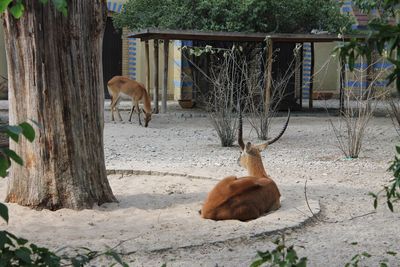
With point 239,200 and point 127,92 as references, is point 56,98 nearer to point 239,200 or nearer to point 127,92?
point 239,200

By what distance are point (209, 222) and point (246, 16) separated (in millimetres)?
12527

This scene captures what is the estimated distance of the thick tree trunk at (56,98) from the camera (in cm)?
516

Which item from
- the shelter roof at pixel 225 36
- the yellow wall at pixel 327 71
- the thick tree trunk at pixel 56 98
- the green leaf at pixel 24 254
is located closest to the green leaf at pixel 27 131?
the green leaf at pixel 24 254

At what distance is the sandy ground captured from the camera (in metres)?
4.52

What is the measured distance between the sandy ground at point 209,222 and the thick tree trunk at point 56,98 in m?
0.22

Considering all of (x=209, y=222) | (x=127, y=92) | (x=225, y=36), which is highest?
(x=225, y=36)

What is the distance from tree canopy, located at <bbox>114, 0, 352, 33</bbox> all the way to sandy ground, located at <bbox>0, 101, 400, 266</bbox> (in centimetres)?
708

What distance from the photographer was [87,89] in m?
5.43

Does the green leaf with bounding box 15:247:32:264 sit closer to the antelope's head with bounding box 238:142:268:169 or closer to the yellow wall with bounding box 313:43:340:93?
the antelope's head with bounding box 238:142:268:169

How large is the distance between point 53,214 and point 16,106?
0.98 metres

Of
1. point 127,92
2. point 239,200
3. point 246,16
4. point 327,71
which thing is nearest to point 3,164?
point 239,200

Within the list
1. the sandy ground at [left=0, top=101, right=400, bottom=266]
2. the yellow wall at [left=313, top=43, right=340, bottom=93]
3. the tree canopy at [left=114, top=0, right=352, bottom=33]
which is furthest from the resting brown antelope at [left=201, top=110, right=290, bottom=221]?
the yellow wall at [left=313, top=43, right=340, bottom=93]

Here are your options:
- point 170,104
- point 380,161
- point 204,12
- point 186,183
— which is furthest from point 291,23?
point 186,183

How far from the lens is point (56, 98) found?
5.23 meters
